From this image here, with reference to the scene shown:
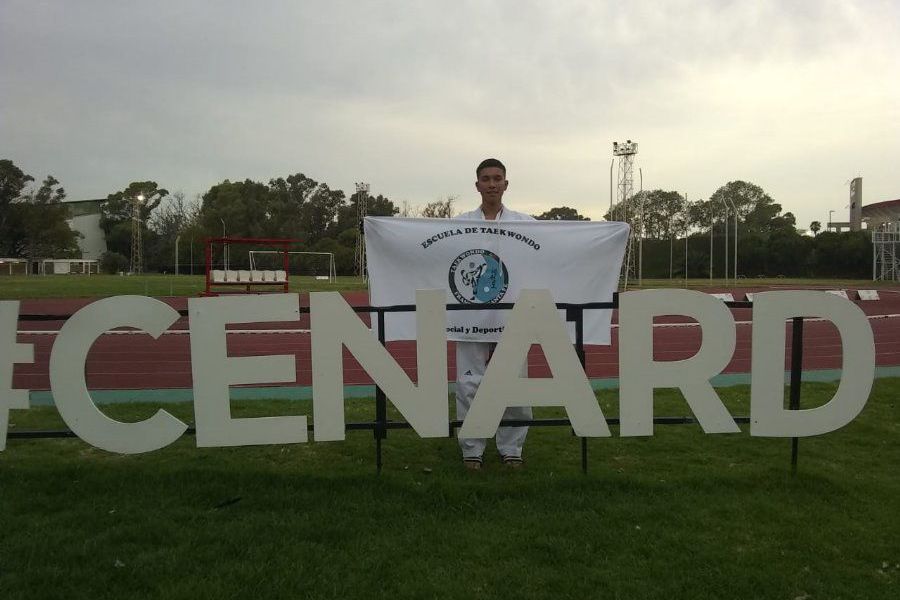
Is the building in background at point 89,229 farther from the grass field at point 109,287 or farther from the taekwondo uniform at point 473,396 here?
the taekwondo uniform at point 473,396

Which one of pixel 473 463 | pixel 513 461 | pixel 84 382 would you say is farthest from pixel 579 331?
pixel 84 382

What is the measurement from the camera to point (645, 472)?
4.46m

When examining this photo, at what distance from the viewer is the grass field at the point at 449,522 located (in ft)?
9.53

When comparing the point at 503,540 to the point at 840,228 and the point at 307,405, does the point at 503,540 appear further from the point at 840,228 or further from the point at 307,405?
the point at 840,228

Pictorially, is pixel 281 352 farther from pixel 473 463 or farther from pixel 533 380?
pixel 533 380

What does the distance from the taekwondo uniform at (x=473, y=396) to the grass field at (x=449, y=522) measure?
0.17m

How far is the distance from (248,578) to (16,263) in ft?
265

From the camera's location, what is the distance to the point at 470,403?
4.60m

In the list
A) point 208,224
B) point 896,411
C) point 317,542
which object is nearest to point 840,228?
point 208,224

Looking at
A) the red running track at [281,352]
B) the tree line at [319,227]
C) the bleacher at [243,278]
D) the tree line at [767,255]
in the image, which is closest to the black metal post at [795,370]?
the red running track at [281,352]

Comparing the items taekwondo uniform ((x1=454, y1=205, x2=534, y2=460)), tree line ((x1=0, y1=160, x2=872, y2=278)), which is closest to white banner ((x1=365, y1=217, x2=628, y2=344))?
taekwondo uniform ((x1=454, y1=205, x2=534, y2=460))

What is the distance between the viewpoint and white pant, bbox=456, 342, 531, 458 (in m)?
4.57

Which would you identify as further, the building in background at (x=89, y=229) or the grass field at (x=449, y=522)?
the building in background at (x=89, y=229)

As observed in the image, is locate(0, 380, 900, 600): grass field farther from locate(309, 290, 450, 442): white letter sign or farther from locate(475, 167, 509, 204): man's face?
locate(475, 167, 509, 204): man's face
